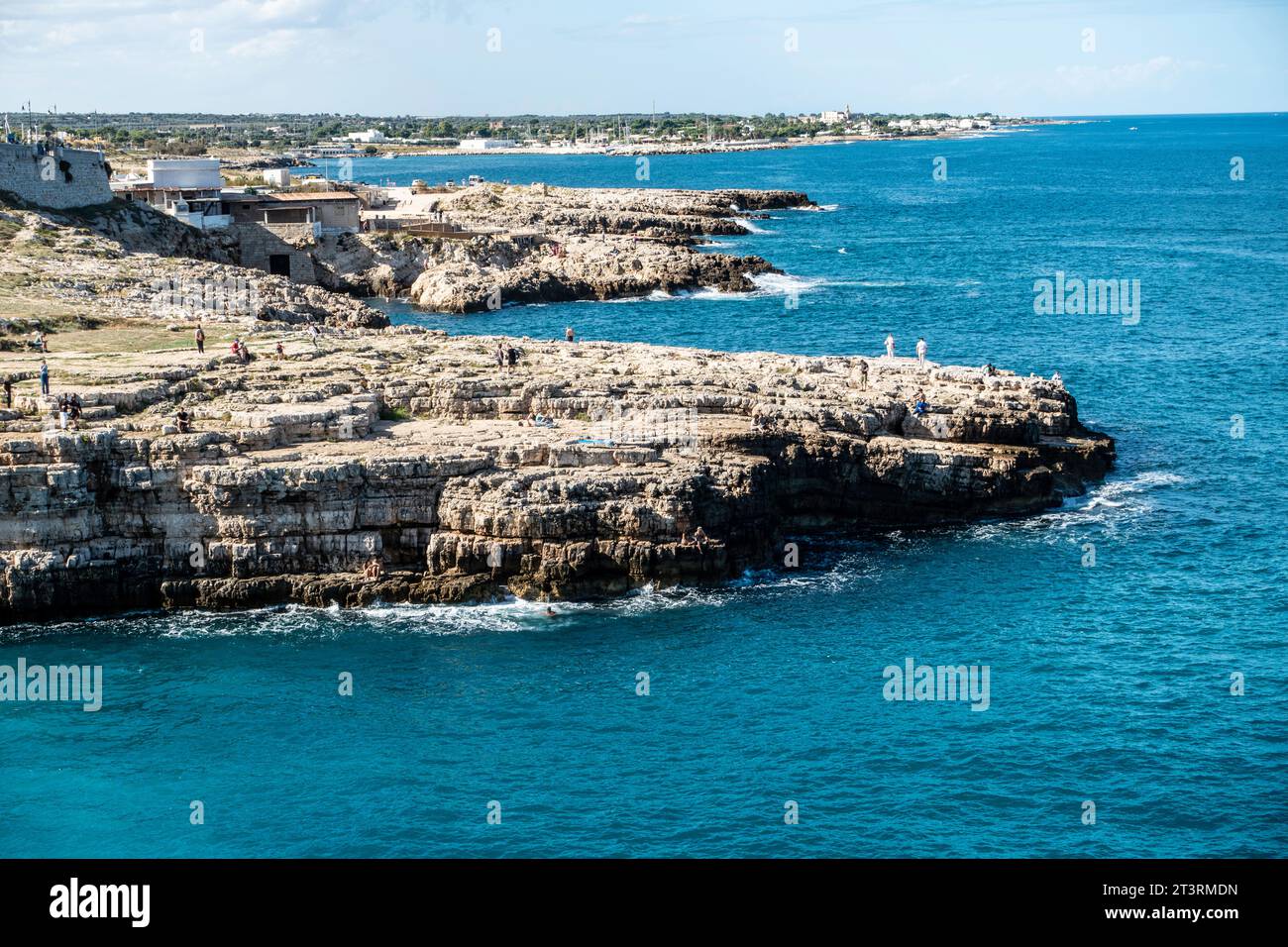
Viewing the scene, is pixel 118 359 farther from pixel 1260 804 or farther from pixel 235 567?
pixel 1260 804

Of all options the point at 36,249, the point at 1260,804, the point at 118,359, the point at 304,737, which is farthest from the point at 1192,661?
the point at 36,249

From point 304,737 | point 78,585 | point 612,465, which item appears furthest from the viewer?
point 612,465

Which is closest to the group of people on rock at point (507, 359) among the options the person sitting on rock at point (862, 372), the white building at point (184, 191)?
the person sitting on rock at point (862, 372)

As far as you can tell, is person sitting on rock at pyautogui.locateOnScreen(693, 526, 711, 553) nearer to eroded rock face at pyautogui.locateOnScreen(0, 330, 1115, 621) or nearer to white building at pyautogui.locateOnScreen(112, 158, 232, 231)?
eroded rock face at pyautogui.locateOnScreen(0, 330, 1115, 621)

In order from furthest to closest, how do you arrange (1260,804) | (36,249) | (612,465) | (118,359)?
(36,249) < (118,359) < (612,465) < (1260,804)

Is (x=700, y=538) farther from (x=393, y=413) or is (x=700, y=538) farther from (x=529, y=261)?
(x=529, y=261)

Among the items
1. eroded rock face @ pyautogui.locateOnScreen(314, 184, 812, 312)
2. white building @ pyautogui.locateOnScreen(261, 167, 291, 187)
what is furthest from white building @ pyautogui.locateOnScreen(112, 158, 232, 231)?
white building @ pyautogui.locateOnScreen(261, 167, 291, 187)

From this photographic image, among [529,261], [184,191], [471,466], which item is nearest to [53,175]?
[184,191]
